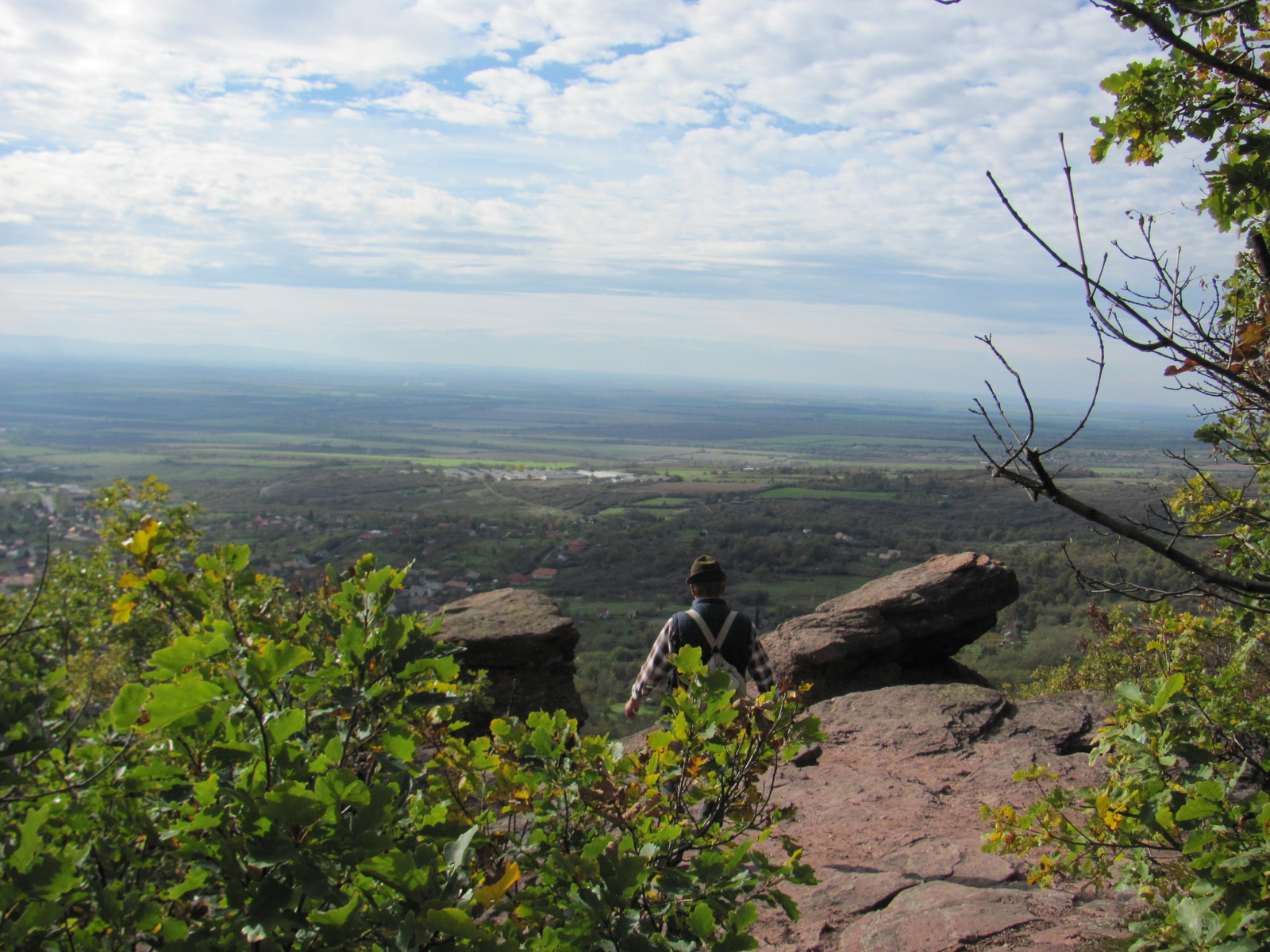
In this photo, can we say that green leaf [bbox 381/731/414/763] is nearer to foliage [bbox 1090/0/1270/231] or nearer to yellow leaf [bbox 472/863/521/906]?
yellow leaf [bbox 472/863/521/906]

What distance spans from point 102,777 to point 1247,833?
339 cm

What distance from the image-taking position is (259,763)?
1.74 m

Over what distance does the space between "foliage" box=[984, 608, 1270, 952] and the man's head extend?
2359 millimetres

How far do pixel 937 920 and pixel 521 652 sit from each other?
23.6ft

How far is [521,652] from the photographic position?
10102mm

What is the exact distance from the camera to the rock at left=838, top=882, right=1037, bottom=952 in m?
3.46

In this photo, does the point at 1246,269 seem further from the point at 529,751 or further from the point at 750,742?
the point at 529,751

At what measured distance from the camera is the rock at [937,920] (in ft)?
11.3

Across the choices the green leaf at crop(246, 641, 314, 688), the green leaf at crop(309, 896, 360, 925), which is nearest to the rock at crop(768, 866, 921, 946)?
the green leaf at crop(309, 896, 360, 925)

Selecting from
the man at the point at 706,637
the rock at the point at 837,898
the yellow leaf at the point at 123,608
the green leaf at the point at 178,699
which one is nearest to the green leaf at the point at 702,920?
the green leaf at the point at 178,699

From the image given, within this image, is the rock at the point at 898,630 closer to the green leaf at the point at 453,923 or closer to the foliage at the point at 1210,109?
the foliage at the point at 1210,109

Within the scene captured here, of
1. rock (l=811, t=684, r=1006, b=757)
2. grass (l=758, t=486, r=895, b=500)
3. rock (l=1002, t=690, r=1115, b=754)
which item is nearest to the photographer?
rock (l=1002, t=690, r=1115, b=754)

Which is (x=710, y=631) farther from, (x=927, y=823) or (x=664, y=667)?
(x=927, y=823)

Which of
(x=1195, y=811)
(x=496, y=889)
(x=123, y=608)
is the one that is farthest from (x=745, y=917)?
(x=123, y=608)
